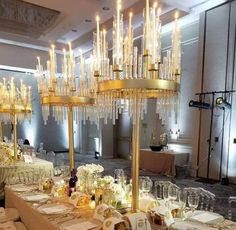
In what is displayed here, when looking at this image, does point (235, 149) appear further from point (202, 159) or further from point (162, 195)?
point (162, 195)

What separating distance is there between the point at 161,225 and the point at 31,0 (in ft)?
19.0

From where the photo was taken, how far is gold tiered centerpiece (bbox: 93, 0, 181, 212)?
4.99ft

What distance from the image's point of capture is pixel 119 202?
1.97 meters

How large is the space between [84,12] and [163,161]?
175 inches

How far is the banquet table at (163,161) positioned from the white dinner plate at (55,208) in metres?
→ 4.93

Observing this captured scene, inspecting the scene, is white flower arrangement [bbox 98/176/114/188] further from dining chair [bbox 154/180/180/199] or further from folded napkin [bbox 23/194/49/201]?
folded napkin [bbox 23/194/49/201]

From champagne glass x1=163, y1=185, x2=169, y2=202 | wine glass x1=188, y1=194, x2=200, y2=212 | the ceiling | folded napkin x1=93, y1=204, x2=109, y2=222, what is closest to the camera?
folded napkin x1=93, y1=204, x2=109, y2=222

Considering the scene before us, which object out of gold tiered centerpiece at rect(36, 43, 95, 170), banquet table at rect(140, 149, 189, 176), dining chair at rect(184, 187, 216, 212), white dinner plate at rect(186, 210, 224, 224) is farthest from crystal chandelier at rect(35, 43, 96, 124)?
banquet table at rect(140, 149, 189, 176)

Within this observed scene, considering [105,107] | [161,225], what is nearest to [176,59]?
[105,107]

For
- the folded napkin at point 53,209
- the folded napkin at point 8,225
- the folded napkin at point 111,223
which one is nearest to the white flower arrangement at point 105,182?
the folded napkin at point 53,209

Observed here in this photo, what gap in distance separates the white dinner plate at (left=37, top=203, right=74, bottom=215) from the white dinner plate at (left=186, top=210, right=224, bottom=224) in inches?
36.2

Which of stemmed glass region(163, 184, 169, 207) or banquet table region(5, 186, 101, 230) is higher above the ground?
stemmed glass region(163, 184, 169, 207)

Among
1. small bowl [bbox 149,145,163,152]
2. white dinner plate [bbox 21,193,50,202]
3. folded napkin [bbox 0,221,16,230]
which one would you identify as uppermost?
white dinner plate [bbox 21,193,50,202]

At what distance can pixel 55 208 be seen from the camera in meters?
2.00
